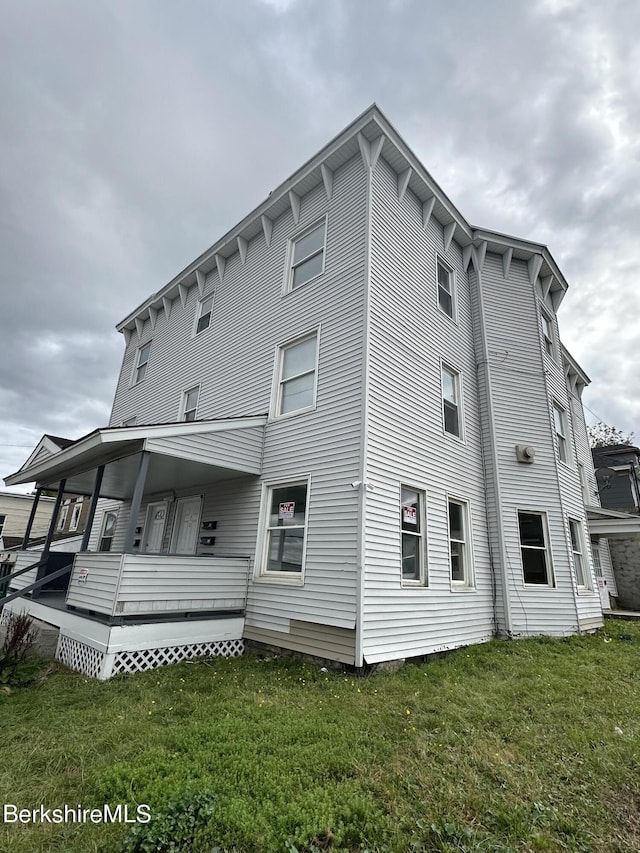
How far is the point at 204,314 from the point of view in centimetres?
1245

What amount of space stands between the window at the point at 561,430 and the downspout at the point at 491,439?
2194 millimetres

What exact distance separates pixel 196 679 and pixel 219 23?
14.8m

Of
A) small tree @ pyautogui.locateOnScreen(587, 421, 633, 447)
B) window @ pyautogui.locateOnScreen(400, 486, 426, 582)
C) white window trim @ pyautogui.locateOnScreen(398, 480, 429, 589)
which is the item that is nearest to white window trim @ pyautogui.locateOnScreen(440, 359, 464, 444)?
white window trim @ pyautogui.locateOnScreen(398, 480, 429, 589)

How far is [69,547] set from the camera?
13727mm

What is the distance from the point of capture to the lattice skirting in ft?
19.4

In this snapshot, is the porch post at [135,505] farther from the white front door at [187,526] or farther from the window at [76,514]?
the window at [76,514]

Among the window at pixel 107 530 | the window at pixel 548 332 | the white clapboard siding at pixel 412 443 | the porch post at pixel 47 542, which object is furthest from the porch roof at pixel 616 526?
the porch post at pixel 47 542

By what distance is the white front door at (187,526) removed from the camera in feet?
31.1

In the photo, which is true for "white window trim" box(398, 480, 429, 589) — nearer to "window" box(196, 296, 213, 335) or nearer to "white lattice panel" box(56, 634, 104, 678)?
"white lattice panel" box(56, 634, 104, 678)

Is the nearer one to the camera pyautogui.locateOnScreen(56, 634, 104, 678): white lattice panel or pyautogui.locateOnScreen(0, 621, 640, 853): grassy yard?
pyautogui.locateOnScreen(0, 621, 640, 853): grassy yard

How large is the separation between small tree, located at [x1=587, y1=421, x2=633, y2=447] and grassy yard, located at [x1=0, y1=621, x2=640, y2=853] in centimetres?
3143

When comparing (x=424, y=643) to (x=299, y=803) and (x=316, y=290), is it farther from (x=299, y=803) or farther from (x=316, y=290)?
(x=316, y=290)

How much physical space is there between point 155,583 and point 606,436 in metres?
35.9

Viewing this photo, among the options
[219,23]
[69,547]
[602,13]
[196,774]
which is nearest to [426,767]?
[196,774]
